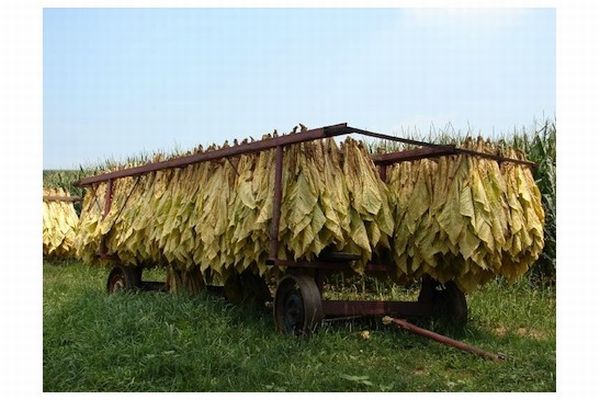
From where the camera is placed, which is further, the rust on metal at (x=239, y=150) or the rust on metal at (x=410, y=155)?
the rust on metal at (x=410, y=155)

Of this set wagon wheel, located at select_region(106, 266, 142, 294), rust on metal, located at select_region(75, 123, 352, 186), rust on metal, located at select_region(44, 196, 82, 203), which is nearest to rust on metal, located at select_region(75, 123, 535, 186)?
rust on metal, located at select_region(75, 123, 352, 186)

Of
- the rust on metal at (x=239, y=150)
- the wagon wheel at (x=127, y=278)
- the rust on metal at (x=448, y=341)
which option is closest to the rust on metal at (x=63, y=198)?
the rust on metal at (x=239, y=150)

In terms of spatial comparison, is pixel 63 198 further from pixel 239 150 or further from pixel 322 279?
pixel 322 279

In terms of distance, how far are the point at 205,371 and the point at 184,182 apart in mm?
2948

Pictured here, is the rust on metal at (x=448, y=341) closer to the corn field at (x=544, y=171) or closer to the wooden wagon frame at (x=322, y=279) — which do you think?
the wooden wagon frame at (x=322, y=279)

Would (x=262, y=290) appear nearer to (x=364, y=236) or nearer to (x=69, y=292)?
(x=364, y=236)

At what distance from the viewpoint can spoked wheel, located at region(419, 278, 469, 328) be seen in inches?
275

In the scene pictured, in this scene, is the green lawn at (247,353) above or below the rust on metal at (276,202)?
below

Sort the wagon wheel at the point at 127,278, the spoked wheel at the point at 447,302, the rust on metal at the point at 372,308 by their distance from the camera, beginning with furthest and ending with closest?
the wagon wheel at the point at 127,278
the spoked wheel at the point at 447,302
the rust on metal at the point at 372,308

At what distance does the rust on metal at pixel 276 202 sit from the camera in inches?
236

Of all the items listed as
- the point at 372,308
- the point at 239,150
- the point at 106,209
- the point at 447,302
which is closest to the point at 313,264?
the point at 372,308

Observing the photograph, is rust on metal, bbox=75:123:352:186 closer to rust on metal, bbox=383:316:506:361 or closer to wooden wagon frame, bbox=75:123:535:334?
wooden wagon frame, bbox=75:123:535:334

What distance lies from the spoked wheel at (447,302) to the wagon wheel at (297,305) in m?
1.58

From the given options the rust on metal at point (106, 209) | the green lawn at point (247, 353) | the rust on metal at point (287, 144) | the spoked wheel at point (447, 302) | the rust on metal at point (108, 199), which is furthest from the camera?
the rust on metal at point (108, 199)
